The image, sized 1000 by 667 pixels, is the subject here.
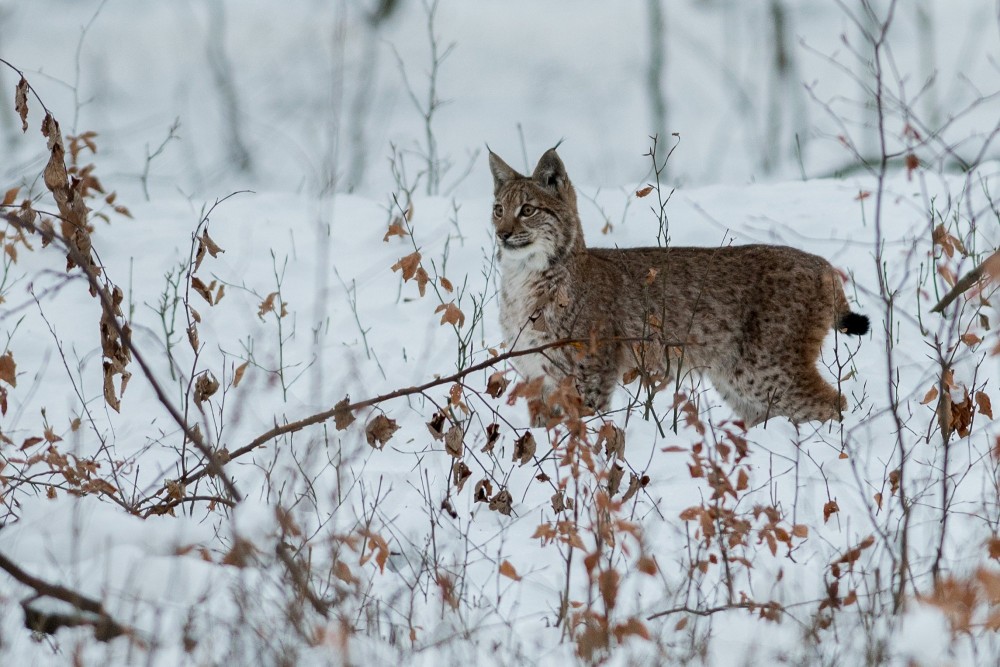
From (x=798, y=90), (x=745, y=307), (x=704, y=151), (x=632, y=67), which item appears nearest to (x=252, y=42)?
(x=632, y=67)

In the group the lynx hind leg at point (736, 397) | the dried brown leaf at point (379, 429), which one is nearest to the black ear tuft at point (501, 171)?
the lynx hind leg at point (736, 397)

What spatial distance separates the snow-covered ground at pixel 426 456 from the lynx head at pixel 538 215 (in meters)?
0.54

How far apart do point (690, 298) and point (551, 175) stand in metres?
0.91

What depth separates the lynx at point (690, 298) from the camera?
6.04 meters

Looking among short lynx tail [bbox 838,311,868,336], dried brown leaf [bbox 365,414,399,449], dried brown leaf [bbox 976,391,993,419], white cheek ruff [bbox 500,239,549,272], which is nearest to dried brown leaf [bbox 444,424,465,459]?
dried brown leaf [bbox 365,414,399,449]

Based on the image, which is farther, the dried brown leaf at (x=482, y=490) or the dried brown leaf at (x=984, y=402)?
the dried brown leaf at (x=984, y=402)

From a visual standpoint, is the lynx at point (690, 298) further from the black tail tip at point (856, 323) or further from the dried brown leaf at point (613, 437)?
the dried brown leaf at point (613, 437)

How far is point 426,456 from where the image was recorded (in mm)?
5008

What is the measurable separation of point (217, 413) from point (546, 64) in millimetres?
16977

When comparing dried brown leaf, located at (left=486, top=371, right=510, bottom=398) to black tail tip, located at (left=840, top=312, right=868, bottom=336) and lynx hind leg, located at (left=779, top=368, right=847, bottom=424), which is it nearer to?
black tail tip, located at (left=840, top=312, right=868, bottom=336)

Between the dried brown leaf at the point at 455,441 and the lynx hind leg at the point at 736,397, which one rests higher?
the lynx hind leg at the point at 736,397

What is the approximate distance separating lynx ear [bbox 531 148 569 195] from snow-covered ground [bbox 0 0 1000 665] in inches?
28.8

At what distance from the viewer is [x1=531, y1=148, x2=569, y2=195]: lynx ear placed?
20.1 ft

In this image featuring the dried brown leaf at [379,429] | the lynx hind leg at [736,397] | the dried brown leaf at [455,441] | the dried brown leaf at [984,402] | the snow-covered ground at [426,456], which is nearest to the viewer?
the snow-covered ground at [426,456]
